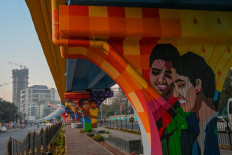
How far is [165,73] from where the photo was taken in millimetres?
6273

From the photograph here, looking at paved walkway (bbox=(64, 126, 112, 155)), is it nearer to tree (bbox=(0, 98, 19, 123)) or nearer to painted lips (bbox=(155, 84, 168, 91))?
painted lips (bbox=(155, 84, 168, 91))

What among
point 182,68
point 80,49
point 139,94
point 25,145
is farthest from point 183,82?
point 25,145

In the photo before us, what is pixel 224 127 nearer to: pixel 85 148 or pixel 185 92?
pixel 85 148

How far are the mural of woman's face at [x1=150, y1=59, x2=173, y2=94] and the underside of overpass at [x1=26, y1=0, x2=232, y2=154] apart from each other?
0.03 metres

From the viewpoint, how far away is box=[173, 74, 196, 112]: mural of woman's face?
6.22m

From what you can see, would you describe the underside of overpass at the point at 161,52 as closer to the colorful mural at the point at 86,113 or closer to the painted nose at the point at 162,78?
the painted nose at the point at 162,78

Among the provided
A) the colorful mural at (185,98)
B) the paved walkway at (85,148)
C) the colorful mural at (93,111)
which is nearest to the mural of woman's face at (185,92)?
the colorful mural at (185,98)

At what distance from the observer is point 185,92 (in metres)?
6.30

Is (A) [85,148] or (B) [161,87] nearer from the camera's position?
(B) [161,87]

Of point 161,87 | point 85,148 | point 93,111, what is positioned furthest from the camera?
point 93,111

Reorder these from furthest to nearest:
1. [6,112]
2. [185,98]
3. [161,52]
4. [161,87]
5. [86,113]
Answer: [6,112] → [86,113] → [161,52] → [185,98] → [161,87]

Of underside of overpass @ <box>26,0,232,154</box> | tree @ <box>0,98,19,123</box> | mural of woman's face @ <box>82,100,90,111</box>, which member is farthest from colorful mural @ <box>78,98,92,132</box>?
tree @ <box>0,98,19,123</box>

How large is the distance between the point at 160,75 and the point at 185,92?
35.9 inches

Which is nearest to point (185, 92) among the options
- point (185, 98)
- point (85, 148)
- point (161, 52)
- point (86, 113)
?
point (185, 98)
